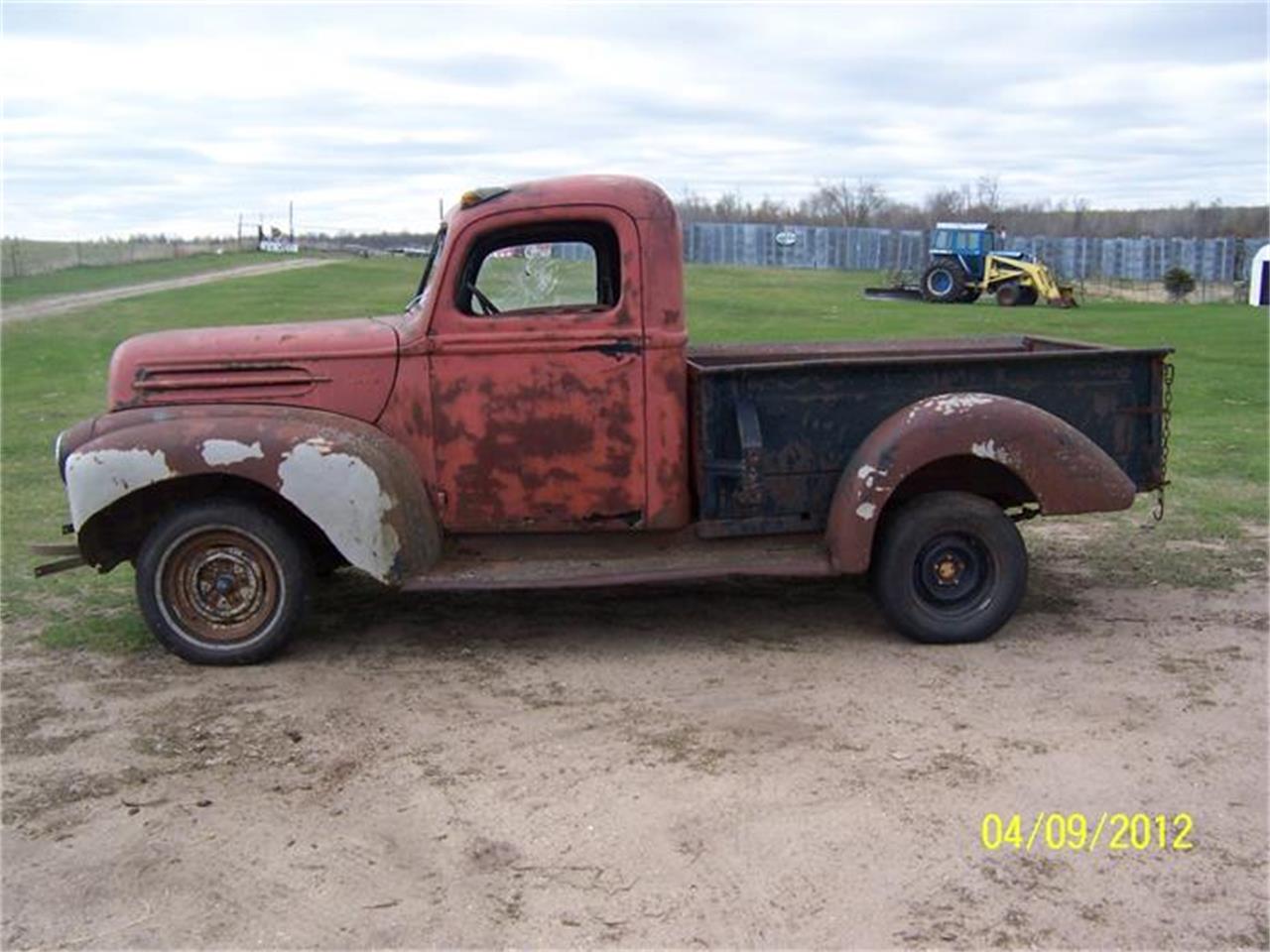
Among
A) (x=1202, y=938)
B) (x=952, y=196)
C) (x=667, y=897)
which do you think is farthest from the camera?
(x=952, y=196)

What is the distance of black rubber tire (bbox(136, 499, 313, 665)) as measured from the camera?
544 centimetres

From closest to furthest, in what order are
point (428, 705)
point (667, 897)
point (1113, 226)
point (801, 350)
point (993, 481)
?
point (667, 897) → point (428, 705) → point (993, 481) → point (801, 350) → point (1113, 226)

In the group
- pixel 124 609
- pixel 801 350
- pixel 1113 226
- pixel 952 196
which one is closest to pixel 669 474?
pixel 801 350

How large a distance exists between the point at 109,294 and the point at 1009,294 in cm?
2398

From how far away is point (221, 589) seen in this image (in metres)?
5.55

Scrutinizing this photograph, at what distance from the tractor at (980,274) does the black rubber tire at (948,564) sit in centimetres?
2844

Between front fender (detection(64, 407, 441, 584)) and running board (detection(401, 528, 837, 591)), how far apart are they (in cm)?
27

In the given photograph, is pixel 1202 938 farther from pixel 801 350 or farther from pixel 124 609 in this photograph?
pixel 124 609

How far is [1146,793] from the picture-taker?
4125 mm

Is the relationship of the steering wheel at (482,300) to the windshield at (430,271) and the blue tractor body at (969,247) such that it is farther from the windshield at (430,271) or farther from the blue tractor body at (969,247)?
the blue tractor body at (969,247)

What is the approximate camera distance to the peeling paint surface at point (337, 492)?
5.28m

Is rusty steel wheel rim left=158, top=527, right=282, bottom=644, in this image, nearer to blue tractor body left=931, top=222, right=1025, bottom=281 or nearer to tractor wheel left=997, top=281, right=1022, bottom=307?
tractor wheel left=997, top=281, right=1022, bottom=307

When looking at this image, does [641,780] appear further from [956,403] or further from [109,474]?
[109,474]

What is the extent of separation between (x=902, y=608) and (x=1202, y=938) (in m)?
2.42
